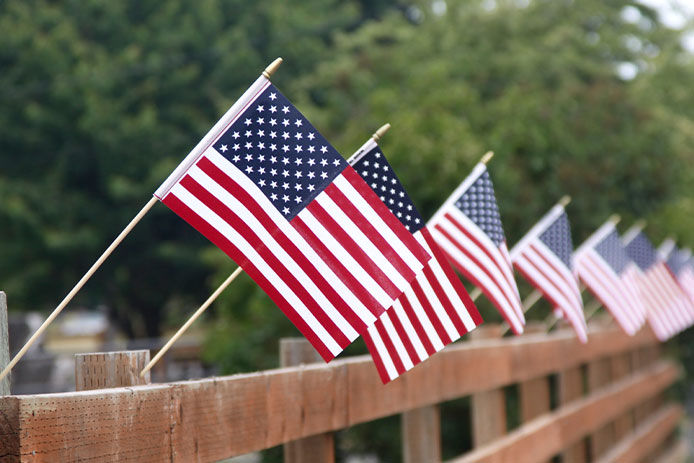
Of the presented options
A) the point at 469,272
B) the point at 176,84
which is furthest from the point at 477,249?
the point at 176,84

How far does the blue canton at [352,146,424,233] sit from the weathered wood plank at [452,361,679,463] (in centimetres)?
190

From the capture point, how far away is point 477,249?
626 centimetres

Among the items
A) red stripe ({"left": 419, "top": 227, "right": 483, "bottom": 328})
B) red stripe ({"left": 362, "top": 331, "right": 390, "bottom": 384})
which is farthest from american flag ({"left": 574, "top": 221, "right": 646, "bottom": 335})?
red stripe ({"left": 362, "top": 331, "right": 390, "bottom": 384})

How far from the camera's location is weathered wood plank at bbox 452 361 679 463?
22.7ft

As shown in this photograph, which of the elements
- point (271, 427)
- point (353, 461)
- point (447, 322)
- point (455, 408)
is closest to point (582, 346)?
point (455, 408)

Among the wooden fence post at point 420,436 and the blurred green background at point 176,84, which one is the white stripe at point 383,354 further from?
the blurred green background at point 176,84

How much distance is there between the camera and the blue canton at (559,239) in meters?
7.70

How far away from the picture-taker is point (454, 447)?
39.6 ft

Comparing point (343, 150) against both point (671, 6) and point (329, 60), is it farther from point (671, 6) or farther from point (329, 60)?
point (671, 6)

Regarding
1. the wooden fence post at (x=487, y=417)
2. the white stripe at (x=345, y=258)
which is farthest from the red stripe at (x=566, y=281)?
the white stripe at (x=345, y=258)

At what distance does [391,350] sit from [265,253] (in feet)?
3.39

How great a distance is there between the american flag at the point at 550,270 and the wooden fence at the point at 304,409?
47 cm

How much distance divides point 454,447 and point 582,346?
2397 mm

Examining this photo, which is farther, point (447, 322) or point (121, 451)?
point (447, 322)
